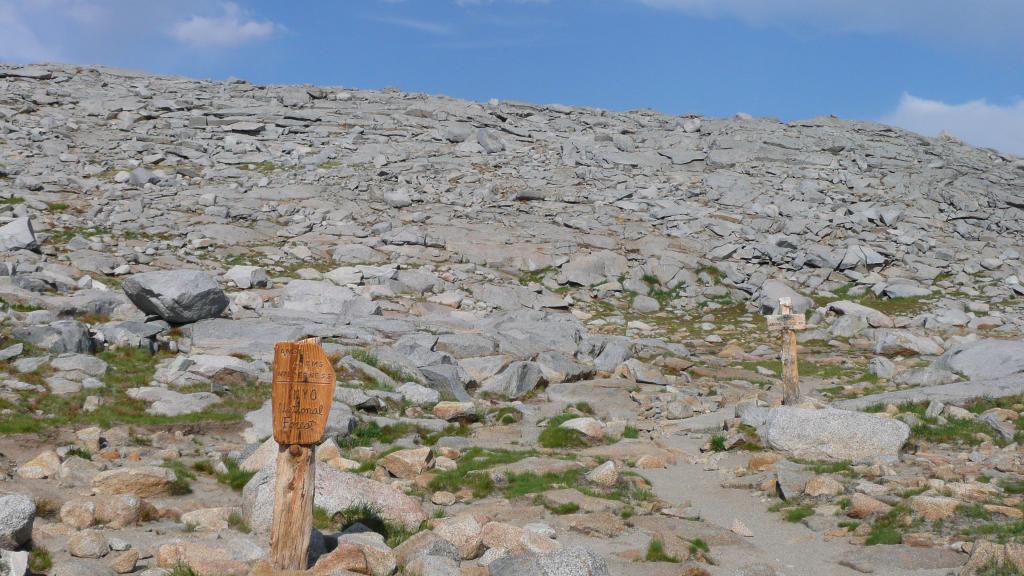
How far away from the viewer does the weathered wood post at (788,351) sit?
65.0 feet

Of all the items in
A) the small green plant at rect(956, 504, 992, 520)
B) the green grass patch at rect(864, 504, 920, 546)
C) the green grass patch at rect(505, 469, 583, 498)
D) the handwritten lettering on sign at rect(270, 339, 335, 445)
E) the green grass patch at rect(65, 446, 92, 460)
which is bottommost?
the green grass patch at rect(505, 469, 583, 498)

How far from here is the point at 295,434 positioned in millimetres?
8375

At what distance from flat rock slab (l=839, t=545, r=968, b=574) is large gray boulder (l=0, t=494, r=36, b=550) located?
9671 millimetres

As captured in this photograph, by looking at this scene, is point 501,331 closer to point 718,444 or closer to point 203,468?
point 718,444

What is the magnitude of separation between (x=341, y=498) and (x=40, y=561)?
3.58 meters

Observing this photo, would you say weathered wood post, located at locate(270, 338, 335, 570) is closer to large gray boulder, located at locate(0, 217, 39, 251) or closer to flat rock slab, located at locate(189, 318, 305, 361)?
flat rock slab, located at locate(189, 318, 305, 361)

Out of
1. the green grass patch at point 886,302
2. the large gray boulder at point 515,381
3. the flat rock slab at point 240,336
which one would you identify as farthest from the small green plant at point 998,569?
the green grass patch at point 886,302

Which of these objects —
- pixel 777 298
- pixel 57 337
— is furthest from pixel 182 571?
pixel 777 298

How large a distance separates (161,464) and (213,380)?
545cm

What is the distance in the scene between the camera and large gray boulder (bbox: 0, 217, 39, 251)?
94.9 ft

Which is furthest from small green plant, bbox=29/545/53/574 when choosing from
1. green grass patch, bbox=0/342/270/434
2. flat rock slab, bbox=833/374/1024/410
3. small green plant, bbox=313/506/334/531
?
flat rock slab, bbox=833/374/1024/410

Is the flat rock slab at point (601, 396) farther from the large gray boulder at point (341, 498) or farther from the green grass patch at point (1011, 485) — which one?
the large gray boulder at point (341, 498)

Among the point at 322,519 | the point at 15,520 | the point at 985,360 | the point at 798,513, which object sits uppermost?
the point at 985,360

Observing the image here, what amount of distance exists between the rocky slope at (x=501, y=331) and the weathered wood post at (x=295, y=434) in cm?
40
